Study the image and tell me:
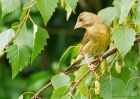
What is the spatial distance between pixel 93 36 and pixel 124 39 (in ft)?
1.31

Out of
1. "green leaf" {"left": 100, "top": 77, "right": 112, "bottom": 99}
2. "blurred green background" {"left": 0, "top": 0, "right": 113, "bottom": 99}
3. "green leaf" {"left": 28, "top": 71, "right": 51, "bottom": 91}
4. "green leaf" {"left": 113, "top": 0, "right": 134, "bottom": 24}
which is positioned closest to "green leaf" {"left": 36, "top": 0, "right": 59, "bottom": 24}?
"green leaf" {"left": 113, "top": 0, "right": 134, "bottom": 24}

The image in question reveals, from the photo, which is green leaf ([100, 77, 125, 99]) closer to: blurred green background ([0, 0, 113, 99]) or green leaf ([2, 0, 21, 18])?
green leaf ([2, 0, 21, 18])

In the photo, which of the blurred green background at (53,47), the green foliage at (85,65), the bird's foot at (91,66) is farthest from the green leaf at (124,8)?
the blurred green background at (53,47)

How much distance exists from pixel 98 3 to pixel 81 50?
3.11 m

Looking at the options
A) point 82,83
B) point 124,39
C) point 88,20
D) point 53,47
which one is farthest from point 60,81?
A: point 53,47

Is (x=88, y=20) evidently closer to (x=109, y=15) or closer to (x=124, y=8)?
(x=109, y=15)

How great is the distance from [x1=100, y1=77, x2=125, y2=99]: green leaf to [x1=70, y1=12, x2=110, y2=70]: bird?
0.79ft

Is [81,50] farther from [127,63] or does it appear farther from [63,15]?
[63,15]

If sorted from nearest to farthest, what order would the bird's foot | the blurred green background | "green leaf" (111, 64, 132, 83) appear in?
1. the bird's foot
2. "green leaf" (111, 64, 132, 83)
3. the blurred green background

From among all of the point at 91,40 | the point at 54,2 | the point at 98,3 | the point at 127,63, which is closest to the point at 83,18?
the point at 91,40

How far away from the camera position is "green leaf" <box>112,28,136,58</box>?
214 cm

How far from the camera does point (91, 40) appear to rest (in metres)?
2.55

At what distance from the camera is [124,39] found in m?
2.16

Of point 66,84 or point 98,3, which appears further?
point 98,3
